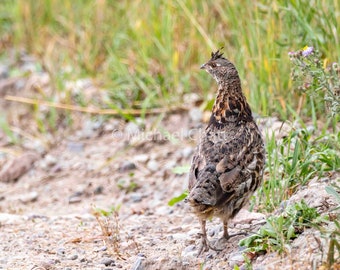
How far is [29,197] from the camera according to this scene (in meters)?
7.38

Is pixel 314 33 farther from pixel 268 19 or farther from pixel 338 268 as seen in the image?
pixel 338 268

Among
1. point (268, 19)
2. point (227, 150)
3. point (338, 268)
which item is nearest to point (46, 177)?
point (268, 19)

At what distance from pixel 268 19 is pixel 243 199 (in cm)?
236

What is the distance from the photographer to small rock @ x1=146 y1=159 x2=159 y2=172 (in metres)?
7.36

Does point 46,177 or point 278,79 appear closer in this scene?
A: point 278,79

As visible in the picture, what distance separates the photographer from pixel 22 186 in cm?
764

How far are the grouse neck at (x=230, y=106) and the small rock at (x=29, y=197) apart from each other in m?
2.68

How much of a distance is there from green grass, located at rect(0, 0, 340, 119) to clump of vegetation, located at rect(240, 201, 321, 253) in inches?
79.1

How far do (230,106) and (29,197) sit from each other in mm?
2829

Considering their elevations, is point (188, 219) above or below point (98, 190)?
A: below

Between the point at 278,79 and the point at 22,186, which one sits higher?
the point at 278,79

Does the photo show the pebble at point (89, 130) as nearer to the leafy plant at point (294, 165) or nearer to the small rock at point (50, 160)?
the small rock at point (50, 160)

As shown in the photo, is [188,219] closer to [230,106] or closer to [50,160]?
[230,106]

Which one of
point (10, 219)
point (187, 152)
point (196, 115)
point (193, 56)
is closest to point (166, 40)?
point (193, 56)
